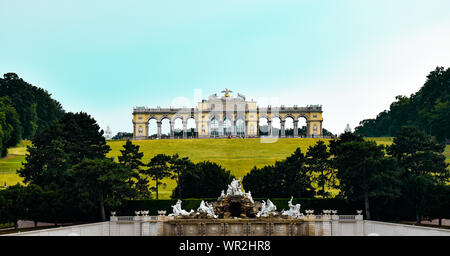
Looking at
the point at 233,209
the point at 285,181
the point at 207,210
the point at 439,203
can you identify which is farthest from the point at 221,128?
the point at 439,203

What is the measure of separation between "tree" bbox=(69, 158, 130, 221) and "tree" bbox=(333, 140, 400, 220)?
1913cm

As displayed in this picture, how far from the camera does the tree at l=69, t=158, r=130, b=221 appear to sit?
44.9 meters

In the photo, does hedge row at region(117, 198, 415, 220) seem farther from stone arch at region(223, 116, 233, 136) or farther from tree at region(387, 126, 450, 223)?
stone arch at region(223, 116, 233, 136)

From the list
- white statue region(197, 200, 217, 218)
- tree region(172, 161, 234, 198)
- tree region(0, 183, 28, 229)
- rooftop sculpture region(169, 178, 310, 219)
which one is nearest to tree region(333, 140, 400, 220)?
rooftop sculpture region(169, 178, 310, 219)

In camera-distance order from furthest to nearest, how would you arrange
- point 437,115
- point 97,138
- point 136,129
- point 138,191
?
1. point 136,129
2. point 437,115
3. point 97,138
4. point 138,191

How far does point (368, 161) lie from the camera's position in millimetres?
45219

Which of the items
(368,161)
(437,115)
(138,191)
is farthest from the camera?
(437,115)

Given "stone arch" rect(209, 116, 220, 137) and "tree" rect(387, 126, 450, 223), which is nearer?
"tree" rect(387, 126, 450, 223)

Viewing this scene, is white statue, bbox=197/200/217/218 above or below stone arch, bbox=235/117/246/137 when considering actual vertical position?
below

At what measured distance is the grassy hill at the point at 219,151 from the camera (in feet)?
220
